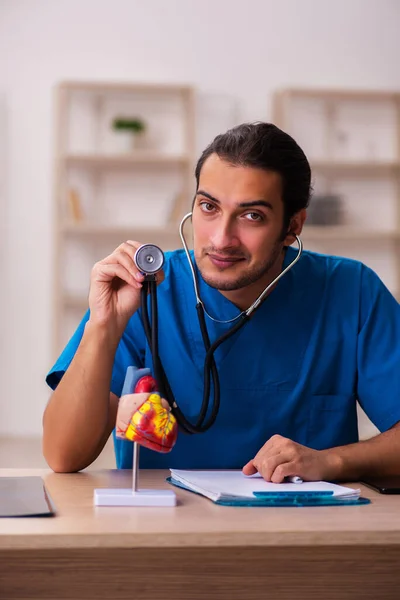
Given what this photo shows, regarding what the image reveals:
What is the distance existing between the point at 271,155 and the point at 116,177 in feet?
11.6

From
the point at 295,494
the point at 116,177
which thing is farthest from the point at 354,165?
the point at 295,494

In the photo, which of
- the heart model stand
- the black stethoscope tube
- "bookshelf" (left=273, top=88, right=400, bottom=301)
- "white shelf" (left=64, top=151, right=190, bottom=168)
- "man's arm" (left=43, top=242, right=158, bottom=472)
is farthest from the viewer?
"bookshelf" (left=273, top=88, right=400, bottom=301)

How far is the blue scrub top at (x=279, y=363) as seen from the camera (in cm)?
154

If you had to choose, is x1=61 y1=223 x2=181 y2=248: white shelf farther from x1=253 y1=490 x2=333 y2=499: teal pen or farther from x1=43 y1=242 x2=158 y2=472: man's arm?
x1=253 y1=490 x2=333 y2=499: teal pen

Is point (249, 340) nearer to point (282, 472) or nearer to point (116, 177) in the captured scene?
point (282, 472)

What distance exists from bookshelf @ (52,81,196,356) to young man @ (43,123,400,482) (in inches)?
127

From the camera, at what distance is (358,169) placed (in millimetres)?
5043

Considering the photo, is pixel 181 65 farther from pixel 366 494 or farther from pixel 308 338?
pixel 366 494

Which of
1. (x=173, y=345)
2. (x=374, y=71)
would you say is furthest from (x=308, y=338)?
(x=374, y=71)

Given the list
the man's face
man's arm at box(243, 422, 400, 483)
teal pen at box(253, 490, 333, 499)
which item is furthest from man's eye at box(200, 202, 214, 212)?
teal pen at box(253, 490, 333, 499)

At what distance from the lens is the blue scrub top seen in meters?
1.54

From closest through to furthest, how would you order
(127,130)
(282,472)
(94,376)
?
1. (282,472)
2. (94,376)
3. (127,130)

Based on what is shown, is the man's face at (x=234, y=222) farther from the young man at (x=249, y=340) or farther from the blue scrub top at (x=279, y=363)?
the blue scrub top at (x=279, y=363)

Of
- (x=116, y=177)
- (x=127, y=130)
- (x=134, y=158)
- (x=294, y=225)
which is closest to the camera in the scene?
(x=294, y=225)
